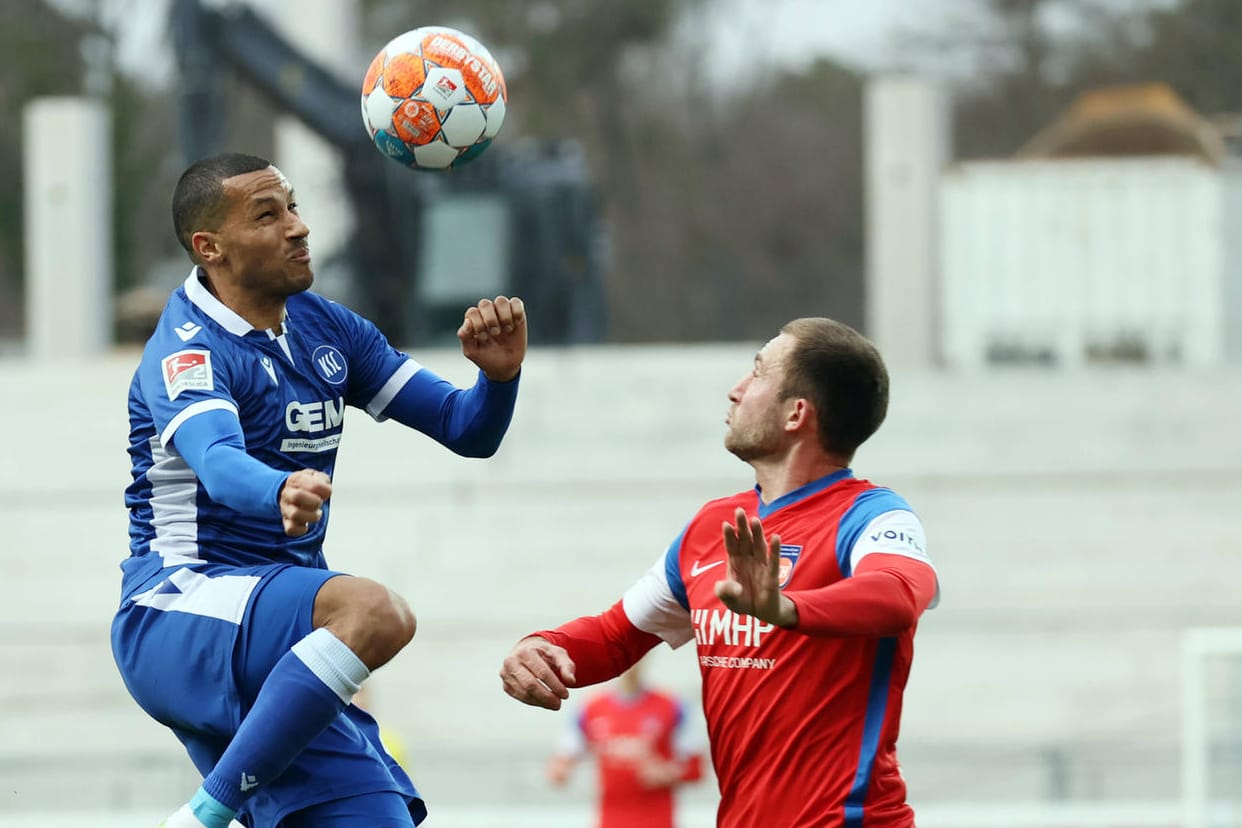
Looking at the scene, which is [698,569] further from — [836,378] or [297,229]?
[297,229]

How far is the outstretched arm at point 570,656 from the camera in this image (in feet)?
13.5

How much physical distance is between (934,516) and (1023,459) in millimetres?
1130

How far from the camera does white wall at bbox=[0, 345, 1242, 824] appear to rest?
15.1m

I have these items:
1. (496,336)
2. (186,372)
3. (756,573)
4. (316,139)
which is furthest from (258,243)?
(316,139)

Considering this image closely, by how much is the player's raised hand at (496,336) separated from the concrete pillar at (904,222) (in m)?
17.0

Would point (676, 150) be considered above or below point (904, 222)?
above

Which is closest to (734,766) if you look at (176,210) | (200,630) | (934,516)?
(200,630)

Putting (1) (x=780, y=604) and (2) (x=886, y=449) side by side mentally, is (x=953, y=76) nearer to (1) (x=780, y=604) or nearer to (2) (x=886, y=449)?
(2) (x=886, y=449)

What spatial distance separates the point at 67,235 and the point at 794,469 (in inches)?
792

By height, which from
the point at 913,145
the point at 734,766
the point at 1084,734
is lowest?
the point at 1084,734

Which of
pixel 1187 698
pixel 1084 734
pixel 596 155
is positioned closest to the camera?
pixel 1187 698

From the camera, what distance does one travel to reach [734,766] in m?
4.22

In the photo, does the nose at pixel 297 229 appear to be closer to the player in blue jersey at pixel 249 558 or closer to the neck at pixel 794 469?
the player in blue jersey at pixel 249 558

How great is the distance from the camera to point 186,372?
4164 millimetres
